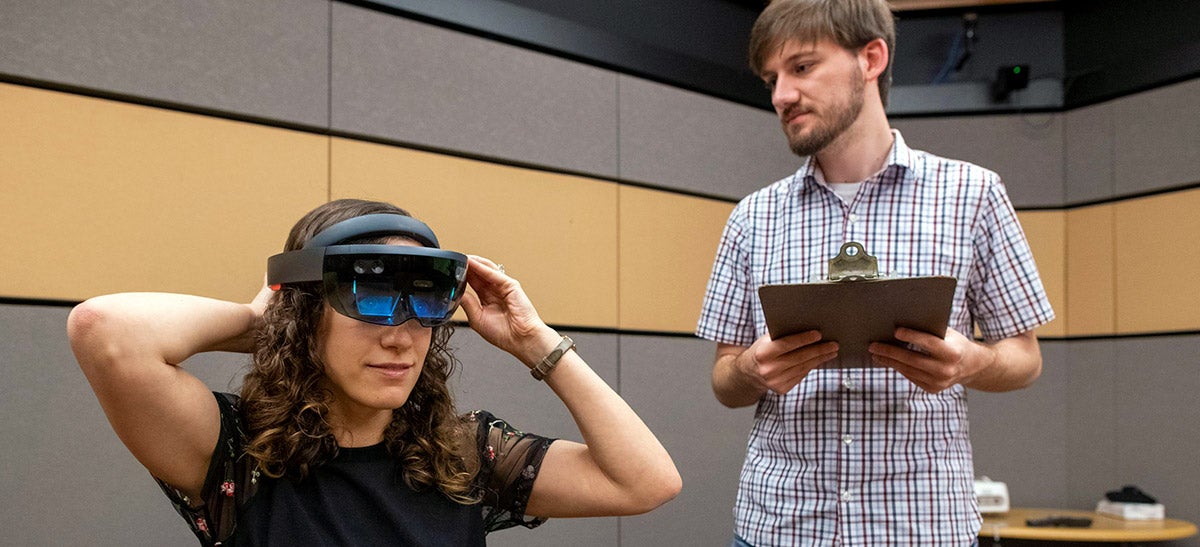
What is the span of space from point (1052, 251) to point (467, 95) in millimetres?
2475

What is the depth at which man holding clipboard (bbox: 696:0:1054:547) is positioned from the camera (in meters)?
1.70

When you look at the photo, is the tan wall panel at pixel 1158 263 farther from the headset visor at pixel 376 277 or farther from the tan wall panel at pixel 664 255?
the headset visor at pixel 376 277

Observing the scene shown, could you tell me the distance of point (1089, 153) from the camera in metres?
4.04

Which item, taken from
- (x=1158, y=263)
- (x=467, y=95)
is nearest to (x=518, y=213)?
(x=467, y=95)

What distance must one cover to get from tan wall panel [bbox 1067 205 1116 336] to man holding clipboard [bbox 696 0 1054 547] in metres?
2.49

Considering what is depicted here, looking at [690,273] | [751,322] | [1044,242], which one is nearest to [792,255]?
[751,322]

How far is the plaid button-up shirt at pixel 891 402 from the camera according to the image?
1.70m

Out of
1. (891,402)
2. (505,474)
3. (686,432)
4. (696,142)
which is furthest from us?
(696,142)

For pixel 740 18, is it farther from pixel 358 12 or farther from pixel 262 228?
pixel 262 228

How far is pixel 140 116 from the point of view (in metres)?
2.41

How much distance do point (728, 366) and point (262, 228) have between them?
1.35 m

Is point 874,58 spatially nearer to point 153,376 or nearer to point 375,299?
point 375,299

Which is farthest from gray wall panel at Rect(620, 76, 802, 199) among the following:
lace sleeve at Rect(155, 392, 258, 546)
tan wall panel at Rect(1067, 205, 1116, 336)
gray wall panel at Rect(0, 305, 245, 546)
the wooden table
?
lace sleeve at Rect(155, 392, 258, 546)

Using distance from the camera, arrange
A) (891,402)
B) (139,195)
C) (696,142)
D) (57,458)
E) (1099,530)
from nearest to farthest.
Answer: (891,402), (57,458), (139,195), (1099,530), (696,142)
